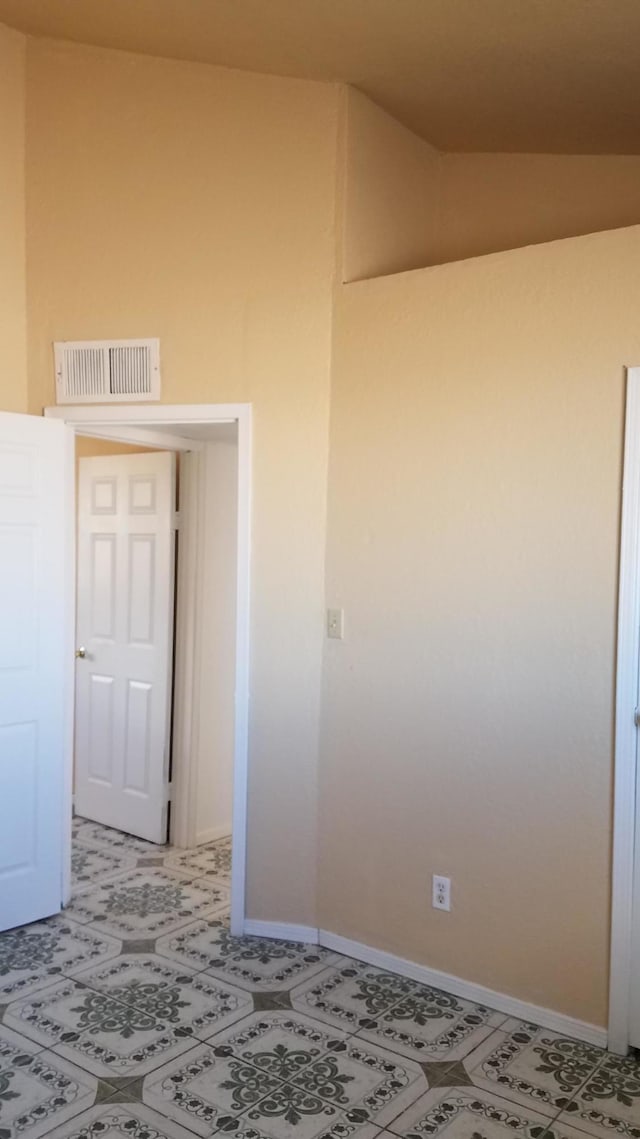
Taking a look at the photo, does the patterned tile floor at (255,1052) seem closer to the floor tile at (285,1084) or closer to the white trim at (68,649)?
the floor tile at (285,1084)

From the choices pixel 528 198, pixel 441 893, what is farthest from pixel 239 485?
pixel 528 198

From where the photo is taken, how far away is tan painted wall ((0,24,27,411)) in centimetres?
339

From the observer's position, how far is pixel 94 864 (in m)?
4.03

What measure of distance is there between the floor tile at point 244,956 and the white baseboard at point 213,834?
892 mm

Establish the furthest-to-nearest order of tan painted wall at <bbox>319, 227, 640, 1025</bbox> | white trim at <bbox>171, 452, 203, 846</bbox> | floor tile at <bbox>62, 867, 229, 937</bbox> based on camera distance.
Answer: white trim at <bbox>171, 452, 203, 846</bbox> → floor tile at <bbox>62, 867, 229, 937</bbox> → tan painted wall at <bbox>319, 227, 640, 1025</bbox>

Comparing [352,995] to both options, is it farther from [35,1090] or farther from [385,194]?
[385,194]

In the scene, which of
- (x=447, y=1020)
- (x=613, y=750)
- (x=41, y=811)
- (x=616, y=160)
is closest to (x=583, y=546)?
(x=613, y=750)

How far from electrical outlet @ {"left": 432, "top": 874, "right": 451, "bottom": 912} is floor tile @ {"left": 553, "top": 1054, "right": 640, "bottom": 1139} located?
628 millimetres

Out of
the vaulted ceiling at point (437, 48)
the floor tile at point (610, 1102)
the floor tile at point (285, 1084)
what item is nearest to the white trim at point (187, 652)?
the floor tile at point (285, 1084)

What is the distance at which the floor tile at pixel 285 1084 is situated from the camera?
226cm

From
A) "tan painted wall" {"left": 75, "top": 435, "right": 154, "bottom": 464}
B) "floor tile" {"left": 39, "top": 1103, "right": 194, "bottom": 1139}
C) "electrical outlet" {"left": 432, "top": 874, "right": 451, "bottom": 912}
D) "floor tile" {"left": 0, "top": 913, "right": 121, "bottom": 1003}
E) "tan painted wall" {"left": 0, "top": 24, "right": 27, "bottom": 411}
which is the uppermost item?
"tan painted wall" {"left": 0, "top": 24, "right": 27, "bottom": 411}

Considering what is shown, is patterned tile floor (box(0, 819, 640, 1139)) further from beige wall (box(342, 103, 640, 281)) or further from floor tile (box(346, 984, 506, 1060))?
beige wall (box(342, 103, 640, 281))

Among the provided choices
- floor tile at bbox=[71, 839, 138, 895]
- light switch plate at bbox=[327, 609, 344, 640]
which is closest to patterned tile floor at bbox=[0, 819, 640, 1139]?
floor tile at bbox=[71, 839, 138, 895]

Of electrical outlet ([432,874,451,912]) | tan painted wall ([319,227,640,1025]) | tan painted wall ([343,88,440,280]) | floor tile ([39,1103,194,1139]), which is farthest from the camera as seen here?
tan painted wall ([343,88,440,280])
